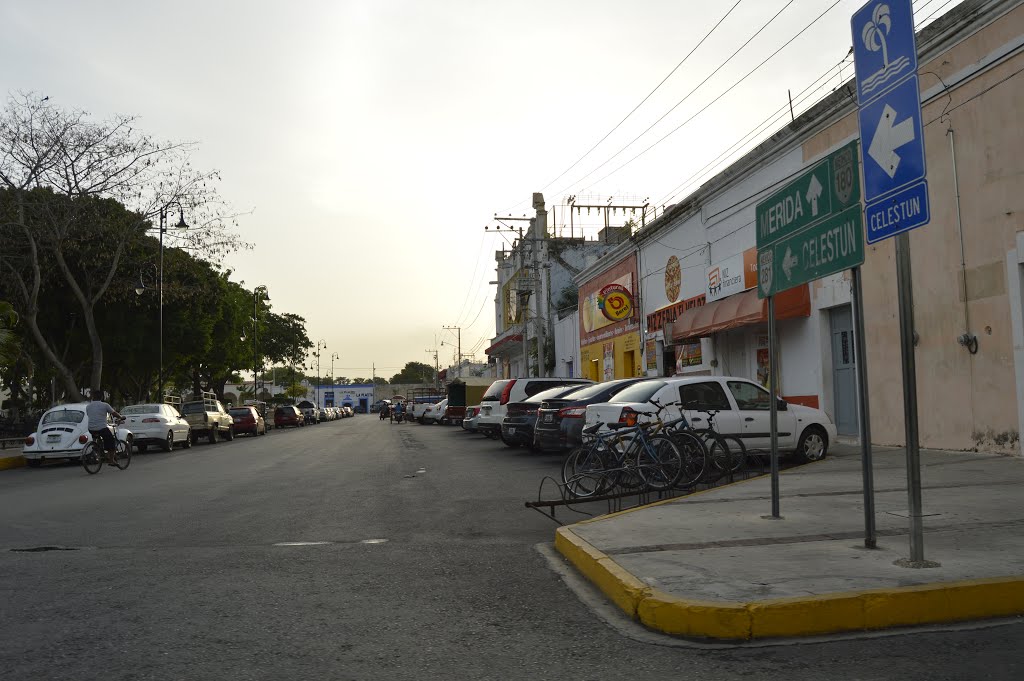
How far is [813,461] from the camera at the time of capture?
1427cm

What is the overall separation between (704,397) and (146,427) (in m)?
19.2

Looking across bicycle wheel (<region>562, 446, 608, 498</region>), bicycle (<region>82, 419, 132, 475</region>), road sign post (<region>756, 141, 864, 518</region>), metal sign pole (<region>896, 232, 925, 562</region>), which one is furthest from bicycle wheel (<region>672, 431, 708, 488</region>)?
bicycle (<region>82, 419, 132, 475</region>)

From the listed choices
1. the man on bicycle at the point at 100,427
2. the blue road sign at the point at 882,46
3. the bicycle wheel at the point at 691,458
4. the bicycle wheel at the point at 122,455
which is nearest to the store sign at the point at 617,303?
the bicycle wheel at the point at 122,455

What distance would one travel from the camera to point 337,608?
18.1 ft

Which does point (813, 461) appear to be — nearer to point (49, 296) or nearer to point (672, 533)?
point (672, 533)

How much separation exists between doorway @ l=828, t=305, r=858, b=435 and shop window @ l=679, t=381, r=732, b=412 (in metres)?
5.60

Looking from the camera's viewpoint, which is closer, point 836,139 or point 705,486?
point 705,486

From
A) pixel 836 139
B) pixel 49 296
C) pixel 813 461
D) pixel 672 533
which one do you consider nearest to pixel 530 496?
pixel 672 533

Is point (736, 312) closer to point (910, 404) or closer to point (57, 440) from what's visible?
point (910, 404)

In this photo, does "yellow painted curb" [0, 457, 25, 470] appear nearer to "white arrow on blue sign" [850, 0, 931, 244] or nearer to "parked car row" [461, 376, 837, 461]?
"parked car row" [461, 376, 837, 461]

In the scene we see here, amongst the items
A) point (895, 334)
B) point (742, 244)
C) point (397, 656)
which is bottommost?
point (397, 656)

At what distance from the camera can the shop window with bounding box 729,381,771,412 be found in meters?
13.9

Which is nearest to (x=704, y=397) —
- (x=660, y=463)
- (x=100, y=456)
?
(x=660, y=463)

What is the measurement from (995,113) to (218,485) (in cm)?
1342
